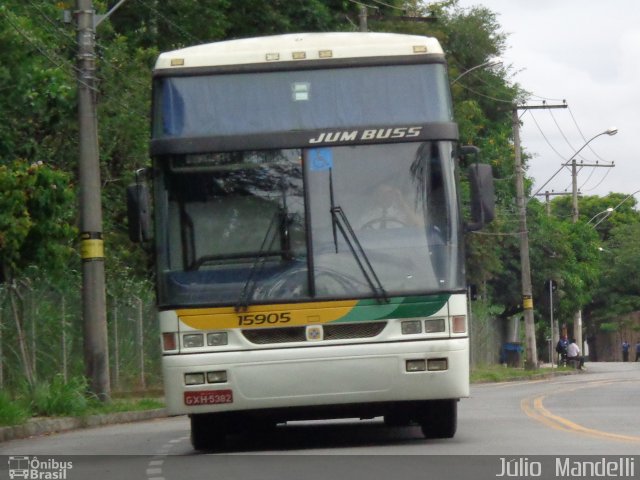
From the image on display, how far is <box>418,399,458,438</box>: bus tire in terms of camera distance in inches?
561

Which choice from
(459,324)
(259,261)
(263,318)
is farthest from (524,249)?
(263,318)

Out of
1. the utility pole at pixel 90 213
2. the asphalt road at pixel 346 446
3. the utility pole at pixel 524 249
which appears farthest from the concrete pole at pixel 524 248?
the utility pole at pixel 90 213

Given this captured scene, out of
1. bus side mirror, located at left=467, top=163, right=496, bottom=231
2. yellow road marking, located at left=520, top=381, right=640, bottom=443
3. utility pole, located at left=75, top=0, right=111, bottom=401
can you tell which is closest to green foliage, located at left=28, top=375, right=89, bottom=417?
utility pole, located at left=75, top=0, right=111, bottom=401

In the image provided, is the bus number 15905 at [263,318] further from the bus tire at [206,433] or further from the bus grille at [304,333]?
the bus tire at [206,433]

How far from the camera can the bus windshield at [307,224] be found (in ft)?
43.9

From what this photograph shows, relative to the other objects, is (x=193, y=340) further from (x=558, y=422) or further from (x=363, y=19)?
(x=363, y=19)

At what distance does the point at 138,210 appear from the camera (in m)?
13.8

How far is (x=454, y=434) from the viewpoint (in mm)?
14672

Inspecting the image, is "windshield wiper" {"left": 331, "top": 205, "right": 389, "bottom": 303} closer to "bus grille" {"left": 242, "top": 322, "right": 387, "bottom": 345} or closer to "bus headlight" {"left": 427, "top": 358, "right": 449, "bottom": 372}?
"bus grille" {"left": 242, "top": 322, "right": 387, "bottom": 345}

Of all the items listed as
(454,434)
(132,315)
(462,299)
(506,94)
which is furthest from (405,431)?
(506,94)

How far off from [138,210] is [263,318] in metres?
1.57

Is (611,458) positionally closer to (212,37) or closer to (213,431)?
(213,431)

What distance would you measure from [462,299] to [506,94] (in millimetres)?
41587

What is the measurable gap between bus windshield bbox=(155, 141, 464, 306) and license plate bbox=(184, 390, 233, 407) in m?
0.78
